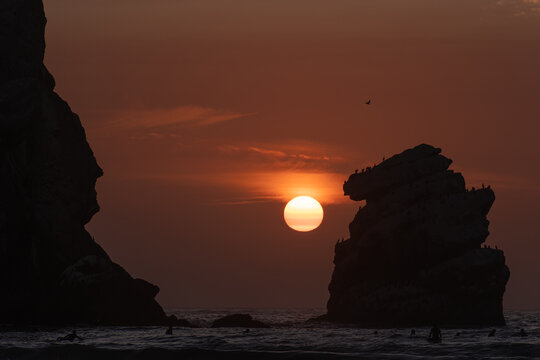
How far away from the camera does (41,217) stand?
142m

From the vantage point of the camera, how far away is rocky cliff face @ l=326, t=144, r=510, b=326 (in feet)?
507

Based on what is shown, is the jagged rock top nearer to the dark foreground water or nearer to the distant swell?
the dark foreground water

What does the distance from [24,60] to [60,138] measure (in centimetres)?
1424

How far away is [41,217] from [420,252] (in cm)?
6552

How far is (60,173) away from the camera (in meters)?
147

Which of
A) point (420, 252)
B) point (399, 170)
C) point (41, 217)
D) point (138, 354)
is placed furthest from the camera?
point (399, 170)

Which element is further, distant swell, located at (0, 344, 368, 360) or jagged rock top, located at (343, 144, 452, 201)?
jagged rock top, located at (343, 144, 452, 201)

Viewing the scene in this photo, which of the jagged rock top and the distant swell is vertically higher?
the jagged rock top

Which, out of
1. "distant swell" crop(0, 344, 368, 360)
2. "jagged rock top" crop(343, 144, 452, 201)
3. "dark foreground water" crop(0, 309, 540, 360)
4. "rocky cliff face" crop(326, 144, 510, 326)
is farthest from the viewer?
"jagged rock top" crop(343, 144, 452, 201)

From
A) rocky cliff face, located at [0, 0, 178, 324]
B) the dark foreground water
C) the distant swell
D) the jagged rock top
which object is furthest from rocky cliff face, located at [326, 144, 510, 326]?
the distant swell

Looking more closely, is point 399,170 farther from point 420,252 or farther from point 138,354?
point 138,354

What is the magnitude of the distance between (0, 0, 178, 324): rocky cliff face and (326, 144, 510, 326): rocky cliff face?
131ft

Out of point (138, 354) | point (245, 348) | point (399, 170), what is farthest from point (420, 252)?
point (138, 354)

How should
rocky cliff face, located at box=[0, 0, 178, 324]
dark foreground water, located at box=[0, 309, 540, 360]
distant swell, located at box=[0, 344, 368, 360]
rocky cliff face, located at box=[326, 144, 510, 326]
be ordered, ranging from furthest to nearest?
rocky cliff face, located at box=[326, 144, 510, 326] → rocky cliff face, located at box=[0, 0, 178, 324] → dark foreground water, located at box=[0, 309, 540, 360] → distant swell, located at box=[0, 344, 368, 360]
